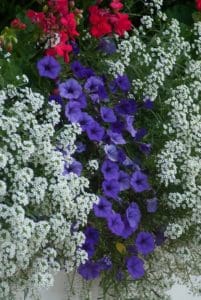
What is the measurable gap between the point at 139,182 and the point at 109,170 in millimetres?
94

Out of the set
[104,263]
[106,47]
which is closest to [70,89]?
[106,47]

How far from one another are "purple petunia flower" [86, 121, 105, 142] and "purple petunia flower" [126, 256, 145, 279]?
35 cm

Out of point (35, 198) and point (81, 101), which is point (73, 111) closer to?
point (81, 101)

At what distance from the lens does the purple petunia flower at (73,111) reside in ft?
6.75

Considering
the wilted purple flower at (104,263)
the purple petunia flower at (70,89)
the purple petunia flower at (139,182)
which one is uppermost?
the purple petunia flower at (70,89)

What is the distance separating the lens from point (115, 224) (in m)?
2.02

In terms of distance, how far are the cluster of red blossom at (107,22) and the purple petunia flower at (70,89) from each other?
223 millimetres

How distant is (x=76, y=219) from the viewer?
1.94m

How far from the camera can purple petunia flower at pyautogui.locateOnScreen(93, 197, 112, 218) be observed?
1991mm

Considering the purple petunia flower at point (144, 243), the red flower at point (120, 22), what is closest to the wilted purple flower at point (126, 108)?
the red flower at point (120, 22)

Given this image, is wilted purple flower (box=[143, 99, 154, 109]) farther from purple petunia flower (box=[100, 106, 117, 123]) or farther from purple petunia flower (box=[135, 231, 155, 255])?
purple petunia flower (box=[135, 231, 155, 255])

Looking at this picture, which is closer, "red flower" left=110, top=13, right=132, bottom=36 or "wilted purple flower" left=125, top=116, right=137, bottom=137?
"wilted purple flower" left=125, top=116, right=137, bottom=137

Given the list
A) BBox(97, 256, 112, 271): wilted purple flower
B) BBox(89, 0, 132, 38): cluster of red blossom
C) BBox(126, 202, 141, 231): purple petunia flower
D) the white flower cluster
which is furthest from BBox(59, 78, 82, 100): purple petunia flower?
BBox(97, 256, 112, 271): wilted purple flower

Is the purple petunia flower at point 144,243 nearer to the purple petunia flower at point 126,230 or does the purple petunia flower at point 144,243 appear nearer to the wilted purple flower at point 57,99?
the purple petunia flower at point 126,230
